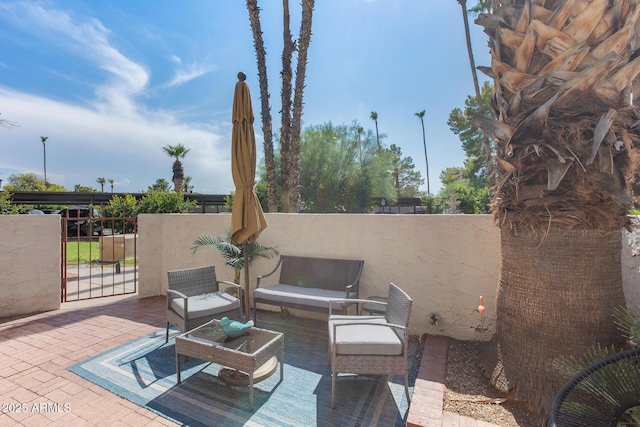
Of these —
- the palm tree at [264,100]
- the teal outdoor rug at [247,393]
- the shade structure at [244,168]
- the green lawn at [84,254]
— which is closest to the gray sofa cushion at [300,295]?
the shade structure at [244,168]

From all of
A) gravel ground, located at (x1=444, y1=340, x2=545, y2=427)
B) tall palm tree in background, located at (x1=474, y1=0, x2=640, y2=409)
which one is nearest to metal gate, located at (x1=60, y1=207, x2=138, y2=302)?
gravel ground, located at (x1=444, y1=340, x2=545, y2=427)

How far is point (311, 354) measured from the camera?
3.94 meters

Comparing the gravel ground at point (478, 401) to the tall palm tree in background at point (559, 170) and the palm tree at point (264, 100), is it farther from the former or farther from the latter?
the palm tree at point (264, 100)

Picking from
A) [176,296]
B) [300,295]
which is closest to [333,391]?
[300,295]

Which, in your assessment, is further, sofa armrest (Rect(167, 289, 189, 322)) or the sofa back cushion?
the sofa back cushion

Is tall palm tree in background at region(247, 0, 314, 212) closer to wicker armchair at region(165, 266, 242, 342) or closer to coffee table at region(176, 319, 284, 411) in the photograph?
wicker armchair at region(165, 266, 242, 342)

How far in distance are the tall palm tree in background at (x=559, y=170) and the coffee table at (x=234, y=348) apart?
2366 mm

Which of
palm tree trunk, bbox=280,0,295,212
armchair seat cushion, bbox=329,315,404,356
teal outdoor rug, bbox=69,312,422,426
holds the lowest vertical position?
teal outdoor rug, bbox=69,312,422,426

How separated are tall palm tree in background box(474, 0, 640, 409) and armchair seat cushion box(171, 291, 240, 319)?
10.9ft

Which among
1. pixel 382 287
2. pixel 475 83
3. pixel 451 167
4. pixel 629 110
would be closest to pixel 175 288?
pixel 382 287

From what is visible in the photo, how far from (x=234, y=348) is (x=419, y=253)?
292cm

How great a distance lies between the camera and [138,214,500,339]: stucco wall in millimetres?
4127

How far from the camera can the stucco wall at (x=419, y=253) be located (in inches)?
162

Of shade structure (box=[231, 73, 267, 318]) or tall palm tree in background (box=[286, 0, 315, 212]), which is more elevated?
tall palm tree in background (box=[286, 0, 315, 212])
